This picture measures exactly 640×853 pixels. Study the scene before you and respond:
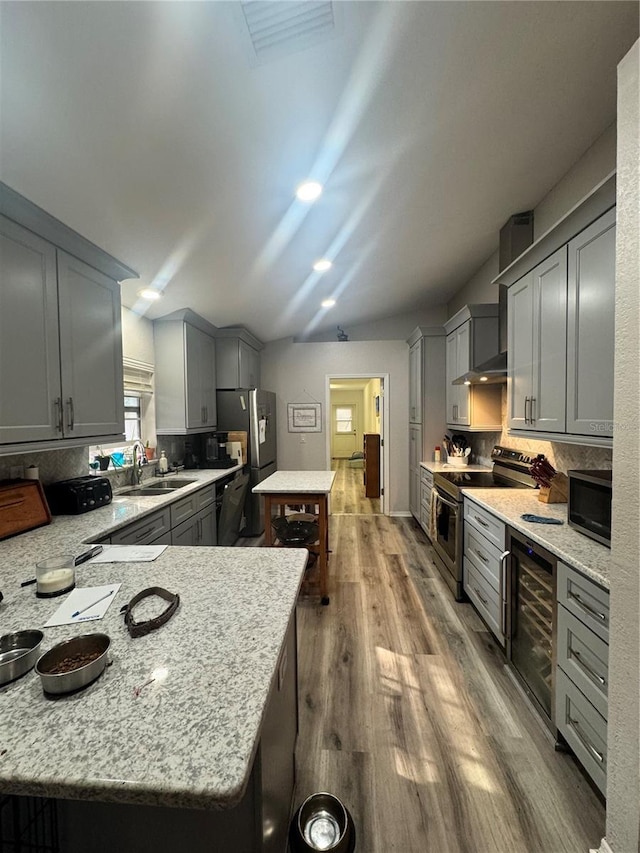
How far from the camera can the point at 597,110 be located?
5.75ft

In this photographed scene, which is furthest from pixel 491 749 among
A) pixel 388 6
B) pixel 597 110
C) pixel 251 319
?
pixel 251 319

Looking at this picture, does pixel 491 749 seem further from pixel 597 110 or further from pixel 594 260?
pixel 597 110

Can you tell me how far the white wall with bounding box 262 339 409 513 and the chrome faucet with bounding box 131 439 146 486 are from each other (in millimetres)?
2400

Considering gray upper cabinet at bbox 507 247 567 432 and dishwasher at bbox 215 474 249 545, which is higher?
gray upper cabinet at bbox 507 247 567 432

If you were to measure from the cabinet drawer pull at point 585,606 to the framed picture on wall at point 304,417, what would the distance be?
13.6ft

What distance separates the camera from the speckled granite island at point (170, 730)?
0.54 metres

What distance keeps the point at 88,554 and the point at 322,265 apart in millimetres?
2668

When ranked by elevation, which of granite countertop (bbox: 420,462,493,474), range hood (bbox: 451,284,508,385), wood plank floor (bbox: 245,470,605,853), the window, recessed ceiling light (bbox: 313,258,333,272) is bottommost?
wood plank floor (bbox: 245,470,605,853)

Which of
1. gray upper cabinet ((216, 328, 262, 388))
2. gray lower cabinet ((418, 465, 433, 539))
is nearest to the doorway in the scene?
gray lower cabinet ((418, 465, 433, 539))

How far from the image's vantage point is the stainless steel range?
2.67m

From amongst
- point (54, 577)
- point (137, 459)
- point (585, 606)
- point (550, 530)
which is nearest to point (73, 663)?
point (54, 577)

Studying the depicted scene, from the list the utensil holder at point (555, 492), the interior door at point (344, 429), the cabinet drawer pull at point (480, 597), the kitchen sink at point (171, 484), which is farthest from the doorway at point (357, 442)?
the utensil holder at point (555, 492)

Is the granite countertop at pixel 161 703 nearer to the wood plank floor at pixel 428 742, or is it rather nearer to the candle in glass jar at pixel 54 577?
the candle in glass jar at pixel 54 577

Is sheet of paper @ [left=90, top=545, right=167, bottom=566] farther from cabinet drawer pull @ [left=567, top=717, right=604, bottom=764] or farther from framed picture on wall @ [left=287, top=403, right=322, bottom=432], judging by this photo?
framed picture on wall @ [left=287, top=403, right=322, bottom=432]
